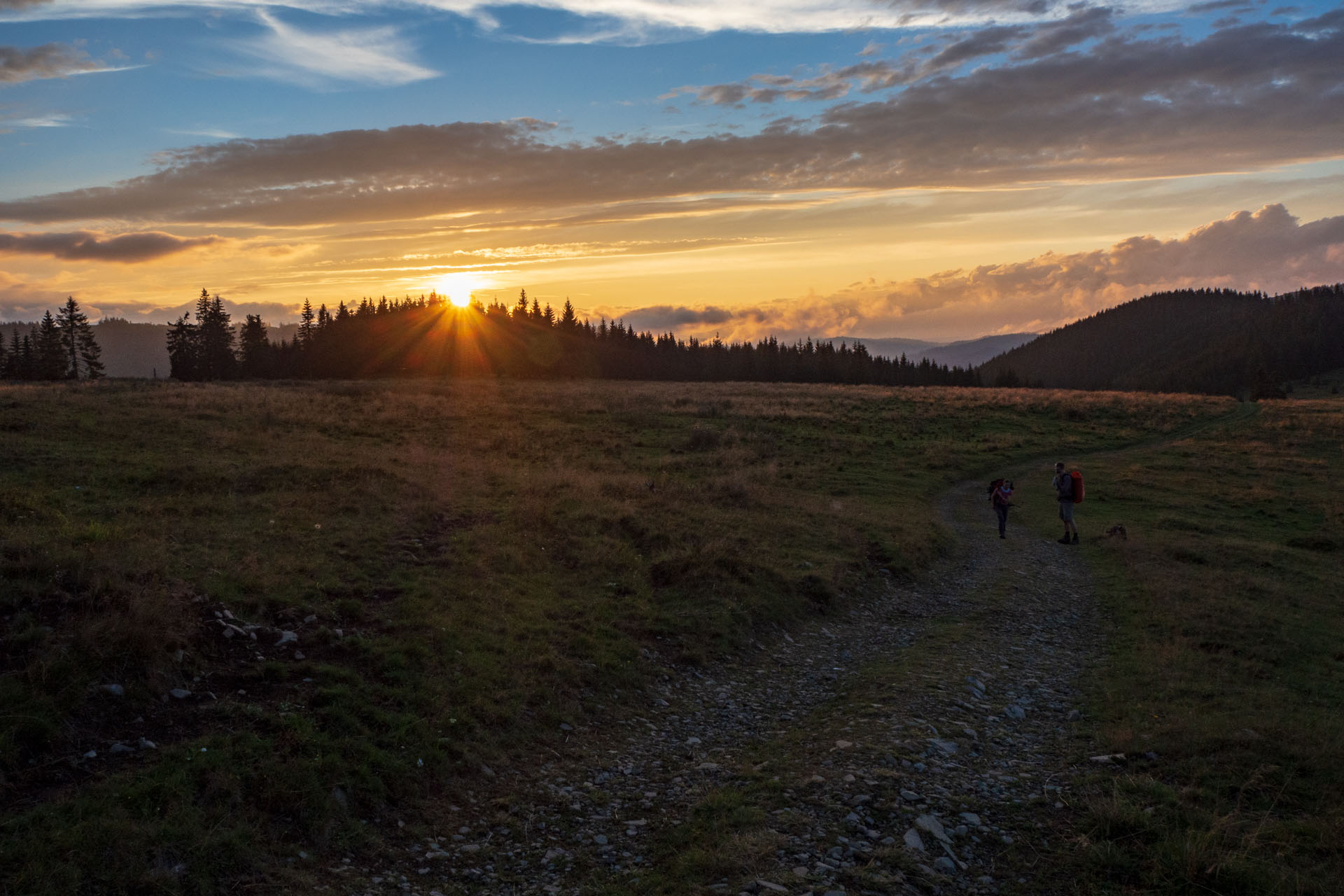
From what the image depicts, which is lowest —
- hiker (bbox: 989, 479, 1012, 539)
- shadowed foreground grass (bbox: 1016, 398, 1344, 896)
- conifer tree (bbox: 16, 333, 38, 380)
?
shadowed foreground grass (bbox: 1016, 398, 1344, 896)

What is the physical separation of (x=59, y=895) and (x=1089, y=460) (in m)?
49.7

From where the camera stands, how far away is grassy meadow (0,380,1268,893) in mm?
7121

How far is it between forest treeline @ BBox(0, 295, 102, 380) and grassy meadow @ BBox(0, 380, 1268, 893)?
68.6 metres

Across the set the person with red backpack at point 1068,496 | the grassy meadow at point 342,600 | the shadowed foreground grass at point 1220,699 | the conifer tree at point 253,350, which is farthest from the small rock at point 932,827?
the conifer tree at point 253,350

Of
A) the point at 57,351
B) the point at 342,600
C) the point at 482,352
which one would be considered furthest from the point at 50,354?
the point at 342,600

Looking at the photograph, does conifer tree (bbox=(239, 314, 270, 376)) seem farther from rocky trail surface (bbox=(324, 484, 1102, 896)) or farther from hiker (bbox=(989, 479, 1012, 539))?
rocky trail surface (bbox=(324, 484, 1102, 896))

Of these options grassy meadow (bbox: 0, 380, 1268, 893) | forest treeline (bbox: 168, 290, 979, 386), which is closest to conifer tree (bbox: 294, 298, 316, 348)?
forest treeline (bbox: 168, 290, 979, 386)

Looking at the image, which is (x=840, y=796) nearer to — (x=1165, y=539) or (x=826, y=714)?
(x=826, y=714)

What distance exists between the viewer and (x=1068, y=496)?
26.2 m

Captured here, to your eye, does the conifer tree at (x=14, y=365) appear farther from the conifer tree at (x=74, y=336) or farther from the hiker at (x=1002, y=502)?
the hiker at (x=1002, y=502)

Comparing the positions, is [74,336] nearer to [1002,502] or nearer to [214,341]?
[214,341]

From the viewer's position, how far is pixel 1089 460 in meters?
45.4

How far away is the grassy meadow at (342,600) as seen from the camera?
712 centimetres

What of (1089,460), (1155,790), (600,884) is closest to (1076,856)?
(1155,790)
